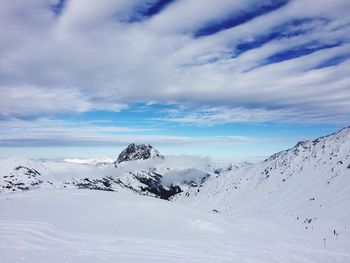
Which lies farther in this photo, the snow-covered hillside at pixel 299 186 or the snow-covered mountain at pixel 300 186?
the snow-covered mountain at pixel 300 186

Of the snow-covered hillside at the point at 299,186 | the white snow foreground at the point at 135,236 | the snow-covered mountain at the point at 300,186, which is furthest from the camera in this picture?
the snow-covered mountain at the point at 300,186

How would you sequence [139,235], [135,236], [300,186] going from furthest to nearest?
[300,186] < [139,235] < [135,236]

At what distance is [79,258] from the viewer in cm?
1452

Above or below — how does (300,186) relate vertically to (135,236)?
below

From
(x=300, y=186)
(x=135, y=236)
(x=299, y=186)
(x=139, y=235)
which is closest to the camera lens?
(x=135, y=236)

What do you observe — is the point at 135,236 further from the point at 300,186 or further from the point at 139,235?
the point at 300,186

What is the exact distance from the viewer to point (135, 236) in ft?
66.5

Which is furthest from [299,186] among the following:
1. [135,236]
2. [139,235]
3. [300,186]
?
[135,236]

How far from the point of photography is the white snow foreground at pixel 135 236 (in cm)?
1573

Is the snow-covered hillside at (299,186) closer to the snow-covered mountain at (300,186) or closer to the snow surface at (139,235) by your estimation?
the snow-covered mountain at (300,186)

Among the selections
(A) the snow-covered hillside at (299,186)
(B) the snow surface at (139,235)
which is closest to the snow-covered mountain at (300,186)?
(A) the snow-covered hillside at (299,186)

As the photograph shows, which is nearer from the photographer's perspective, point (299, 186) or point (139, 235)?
point (139, 235)

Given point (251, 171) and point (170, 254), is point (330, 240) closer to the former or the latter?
point (170, 254)

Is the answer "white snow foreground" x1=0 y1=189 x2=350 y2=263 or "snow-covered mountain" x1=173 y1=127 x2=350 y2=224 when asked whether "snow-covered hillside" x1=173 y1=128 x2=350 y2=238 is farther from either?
"white snow foreground" x1=0 y1=189 x2=350 y2=263
